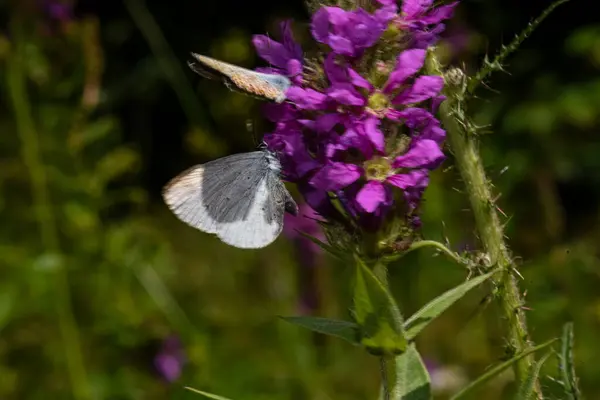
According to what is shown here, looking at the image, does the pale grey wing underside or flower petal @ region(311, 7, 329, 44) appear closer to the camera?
flower petal @ region(311, 7, 329, 44)

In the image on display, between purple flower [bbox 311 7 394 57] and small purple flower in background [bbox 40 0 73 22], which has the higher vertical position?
purple flower [bbox 311 7 394 57]

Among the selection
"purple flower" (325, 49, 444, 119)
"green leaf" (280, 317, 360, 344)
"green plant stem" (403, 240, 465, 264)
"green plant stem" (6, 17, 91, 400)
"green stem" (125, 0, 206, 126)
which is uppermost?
"purple flower" (325, 49, 444, 119)

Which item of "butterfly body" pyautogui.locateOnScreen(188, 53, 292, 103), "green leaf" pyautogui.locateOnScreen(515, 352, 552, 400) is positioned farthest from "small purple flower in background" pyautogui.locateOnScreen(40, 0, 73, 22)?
"green leaf" pyautogui.locateOnScreen(515, 352, 552, 400)

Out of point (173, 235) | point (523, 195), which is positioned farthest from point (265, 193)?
point (173, 235)

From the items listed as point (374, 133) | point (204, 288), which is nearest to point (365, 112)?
point (374, 133)

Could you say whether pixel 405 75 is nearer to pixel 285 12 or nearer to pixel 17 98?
pixel 17 98

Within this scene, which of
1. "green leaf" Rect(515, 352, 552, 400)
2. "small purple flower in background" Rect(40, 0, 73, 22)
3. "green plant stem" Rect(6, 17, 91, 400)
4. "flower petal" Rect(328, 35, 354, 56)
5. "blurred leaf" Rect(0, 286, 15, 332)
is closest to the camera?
"green leaf" Rect(515, 352, 552, 400)

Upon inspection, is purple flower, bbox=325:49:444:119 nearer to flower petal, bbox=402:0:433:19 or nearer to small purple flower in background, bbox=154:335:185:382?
flower petal, bbox=402:0:433:19
